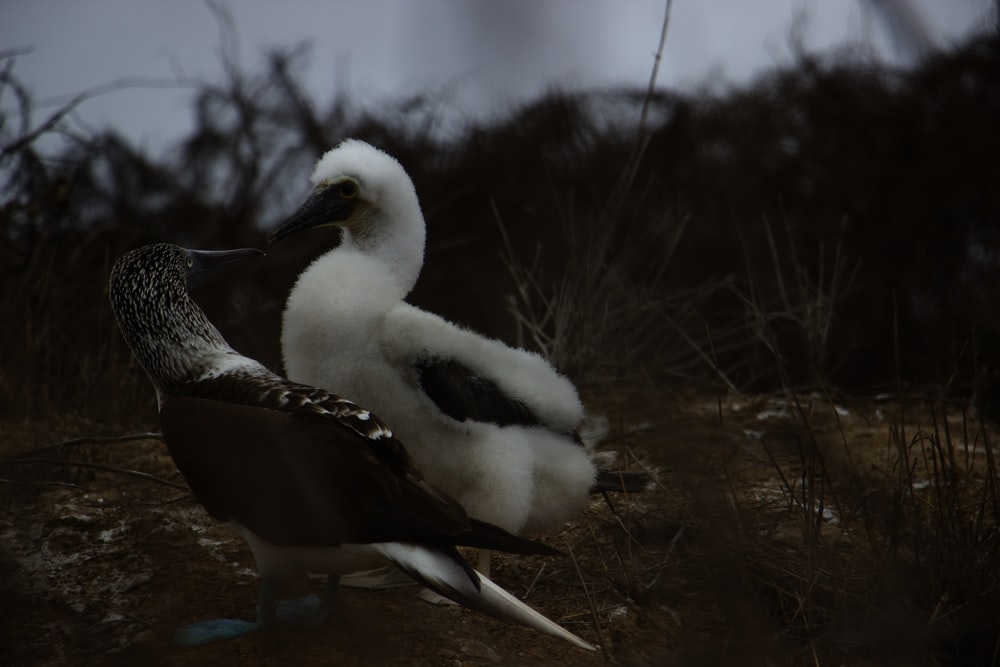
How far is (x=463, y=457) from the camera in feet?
10.8

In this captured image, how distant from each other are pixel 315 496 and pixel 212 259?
1371 millimetres

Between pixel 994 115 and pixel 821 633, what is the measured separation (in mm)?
6719

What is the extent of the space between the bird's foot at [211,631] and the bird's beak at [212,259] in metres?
1.24

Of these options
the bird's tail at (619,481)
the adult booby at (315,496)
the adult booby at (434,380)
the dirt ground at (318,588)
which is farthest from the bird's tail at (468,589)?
the bird's tail at (619,481)

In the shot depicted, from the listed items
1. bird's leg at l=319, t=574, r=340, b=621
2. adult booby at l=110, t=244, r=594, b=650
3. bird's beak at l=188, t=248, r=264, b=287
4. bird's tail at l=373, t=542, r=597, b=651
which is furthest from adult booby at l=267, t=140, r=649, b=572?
bird's tail at l=373, t=542, r=597, b=651

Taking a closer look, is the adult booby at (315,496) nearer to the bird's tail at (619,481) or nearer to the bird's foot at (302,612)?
the bird's foot at (302,612)

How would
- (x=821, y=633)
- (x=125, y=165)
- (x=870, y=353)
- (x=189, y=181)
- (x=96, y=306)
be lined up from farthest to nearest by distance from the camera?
(x=189, y=181), (x=125, y=165), (x=870, y=353), (x=96, y=306), (x=821, y=633)

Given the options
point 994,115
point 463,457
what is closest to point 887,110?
point 994,115

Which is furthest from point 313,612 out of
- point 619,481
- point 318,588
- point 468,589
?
point 619,481

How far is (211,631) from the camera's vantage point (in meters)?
2.80

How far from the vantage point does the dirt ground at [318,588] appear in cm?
271

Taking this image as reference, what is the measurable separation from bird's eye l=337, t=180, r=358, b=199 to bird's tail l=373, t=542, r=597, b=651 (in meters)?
1.39

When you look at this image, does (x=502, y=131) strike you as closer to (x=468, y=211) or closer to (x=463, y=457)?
(x=468, y=211)

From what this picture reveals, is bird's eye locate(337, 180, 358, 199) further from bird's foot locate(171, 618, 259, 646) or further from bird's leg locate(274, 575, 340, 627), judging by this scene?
bird's foot locate(171, 618, 259, 646)
